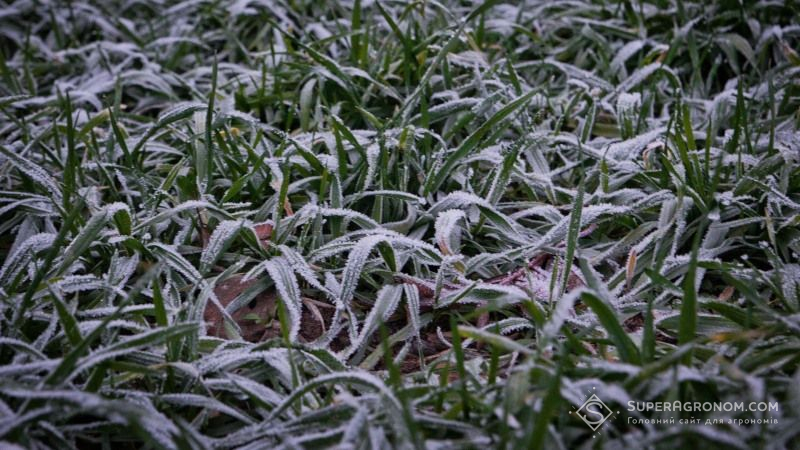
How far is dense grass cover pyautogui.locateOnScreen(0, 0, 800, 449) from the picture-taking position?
1117mm

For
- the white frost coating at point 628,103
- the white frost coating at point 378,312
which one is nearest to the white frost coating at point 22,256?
the white frost coating at point 378,312

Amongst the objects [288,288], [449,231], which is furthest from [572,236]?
[288,288]

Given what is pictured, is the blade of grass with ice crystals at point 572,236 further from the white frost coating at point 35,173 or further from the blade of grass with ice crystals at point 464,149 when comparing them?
the white frost coating at point 35,173

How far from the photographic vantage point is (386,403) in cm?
108

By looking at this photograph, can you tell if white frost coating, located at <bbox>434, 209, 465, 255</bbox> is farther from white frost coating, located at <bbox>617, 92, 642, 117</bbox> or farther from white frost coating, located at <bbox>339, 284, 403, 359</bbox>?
white frost coating, located at <bbox>617, 92, 642, 117</bbox>

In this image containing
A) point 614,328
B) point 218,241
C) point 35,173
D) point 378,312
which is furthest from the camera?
point 35,173

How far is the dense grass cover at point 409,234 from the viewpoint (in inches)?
44.0

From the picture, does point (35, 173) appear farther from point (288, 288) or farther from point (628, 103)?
point (628, 103)

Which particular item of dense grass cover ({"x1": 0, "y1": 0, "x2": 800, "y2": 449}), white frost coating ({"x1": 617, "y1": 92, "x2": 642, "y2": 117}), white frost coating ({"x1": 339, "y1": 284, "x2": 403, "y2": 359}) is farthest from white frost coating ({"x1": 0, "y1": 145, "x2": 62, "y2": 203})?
white frost coating ({"x1": 617, "y1": 92, "x2": 642, "y2": 117})

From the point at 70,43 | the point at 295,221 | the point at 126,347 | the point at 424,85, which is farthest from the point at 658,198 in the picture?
the point at 70,43

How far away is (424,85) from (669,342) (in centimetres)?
87

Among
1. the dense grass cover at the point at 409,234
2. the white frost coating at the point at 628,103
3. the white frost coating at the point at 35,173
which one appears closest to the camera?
the dense grass cover at the point at 409,234

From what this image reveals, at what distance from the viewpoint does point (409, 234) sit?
1.65 metres

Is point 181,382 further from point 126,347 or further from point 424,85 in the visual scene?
point 424,85
